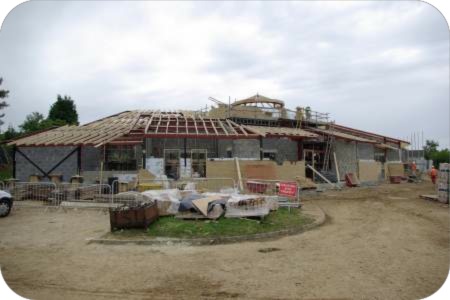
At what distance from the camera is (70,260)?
733 centimetres

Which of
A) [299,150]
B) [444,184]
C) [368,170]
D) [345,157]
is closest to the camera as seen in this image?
[444,184]

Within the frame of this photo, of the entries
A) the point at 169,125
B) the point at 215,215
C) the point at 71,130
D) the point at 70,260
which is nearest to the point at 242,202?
the point at 215,215

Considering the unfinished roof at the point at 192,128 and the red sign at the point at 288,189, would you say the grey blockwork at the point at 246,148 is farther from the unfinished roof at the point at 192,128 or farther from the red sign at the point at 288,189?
the red sign at the point at 288,189

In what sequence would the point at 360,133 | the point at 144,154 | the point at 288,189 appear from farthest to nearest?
the point at 360,133, the point at 144,154, the point at 288,189

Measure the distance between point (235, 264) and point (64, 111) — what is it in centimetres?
4060

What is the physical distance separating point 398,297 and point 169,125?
17.9m

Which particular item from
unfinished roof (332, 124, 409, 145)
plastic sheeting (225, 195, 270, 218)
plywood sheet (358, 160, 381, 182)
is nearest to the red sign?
plastic sheeting (225, 195, 270, 218)

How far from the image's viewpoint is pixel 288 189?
13797 millimetres

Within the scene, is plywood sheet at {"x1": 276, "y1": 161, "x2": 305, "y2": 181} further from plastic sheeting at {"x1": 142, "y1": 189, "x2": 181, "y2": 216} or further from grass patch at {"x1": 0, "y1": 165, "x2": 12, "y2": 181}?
grass patch at {"x1": 0, "y1": 165, "x2": 12, "y2": 181}

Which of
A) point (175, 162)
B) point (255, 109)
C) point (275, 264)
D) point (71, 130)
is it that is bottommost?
point (275, 264)

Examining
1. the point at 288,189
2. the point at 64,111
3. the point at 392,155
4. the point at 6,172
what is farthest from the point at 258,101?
the point at 64,111

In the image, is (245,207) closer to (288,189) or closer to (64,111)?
(288,189)

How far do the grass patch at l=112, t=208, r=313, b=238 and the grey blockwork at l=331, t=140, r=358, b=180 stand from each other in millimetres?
15691

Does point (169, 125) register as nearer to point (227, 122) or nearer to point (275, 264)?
point (227, 122)
